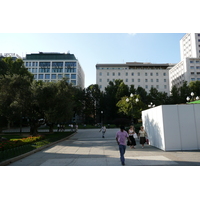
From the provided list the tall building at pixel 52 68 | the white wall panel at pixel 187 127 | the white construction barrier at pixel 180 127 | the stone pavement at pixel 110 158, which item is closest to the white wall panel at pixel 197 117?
the white construction barrier at pixel 180 127

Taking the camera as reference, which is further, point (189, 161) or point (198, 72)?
point (198, 72)

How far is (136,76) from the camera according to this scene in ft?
268

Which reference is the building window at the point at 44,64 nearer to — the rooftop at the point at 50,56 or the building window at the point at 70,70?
the rooftop at the point at 50,56

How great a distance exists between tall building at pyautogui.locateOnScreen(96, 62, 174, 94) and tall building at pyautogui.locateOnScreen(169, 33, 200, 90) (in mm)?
5821

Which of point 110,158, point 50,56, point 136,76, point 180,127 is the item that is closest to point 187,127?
point 180,127

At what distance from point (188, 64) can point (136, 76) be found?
2298 cm

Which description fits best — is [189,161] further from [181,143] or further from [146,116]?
[146,116]

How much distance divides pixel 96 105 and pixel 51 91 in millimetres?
43208

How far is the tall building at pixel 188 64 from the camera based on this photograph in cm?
7675

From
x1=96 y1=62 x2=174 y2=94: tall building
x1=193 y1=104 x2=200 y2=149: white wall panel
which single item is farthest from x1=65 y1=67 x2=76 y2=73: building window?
x1=193 y1=104 x2=200 y2=149: white wall panel

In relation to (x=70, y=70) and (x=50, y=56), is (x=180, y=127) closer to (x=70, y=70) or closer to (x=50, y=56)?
(x=70, y=70)

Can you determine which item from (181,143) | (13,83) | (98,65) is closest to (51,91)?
(13,83)
